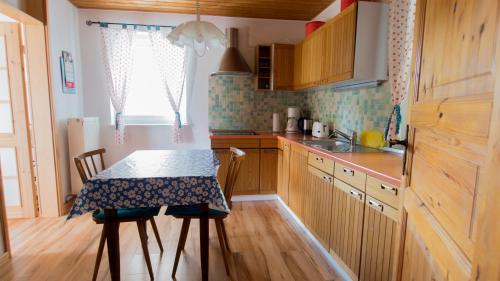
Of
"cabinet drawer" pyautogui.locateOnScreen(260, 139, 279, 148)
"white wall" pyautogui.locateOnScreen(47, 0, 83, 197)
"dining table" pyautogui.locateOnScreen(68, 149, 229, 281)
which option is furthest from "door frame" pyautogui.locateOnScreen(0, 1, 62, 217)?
"cabinet drawer" pyautogui.locateOnScreen(260, 139, 279, 148)

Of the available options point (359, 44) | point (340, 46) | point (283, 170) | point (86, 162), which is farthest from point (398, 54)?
point (86, 162)

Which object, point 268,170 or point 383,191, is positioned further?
point 268,170

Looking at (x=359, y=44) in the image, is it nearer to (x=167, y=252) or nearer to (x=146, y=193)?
(x=146, y=193)

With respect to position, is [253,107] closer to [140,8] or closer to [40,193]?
[140,8]

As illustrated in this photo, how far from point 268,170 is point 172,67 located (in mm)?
1856

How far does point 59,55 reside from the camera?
9.75ft

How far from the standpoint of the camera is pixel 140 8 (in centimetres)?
339

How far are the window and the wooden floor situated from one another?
147 cm

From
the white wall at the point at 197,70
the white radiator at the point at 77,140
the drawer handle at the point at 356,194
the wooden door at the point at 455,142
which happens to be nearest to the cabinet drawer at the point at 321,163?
the drawer handle at the point at 356,194

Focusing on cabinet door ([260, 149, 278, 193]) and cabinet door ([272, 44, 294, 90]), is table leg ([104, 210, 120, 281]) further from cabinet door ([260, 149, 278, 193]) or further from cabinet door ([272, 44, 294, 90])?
cabinet door ([272, 44, 294, 90])

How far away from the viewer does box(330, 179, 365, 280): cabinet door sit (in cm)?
171

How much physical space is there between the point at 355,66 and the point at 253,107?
186cm

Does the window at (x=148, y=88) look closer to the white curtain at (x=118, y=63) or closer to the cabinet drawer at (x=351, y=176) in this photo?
the white curtain at (x=118, y=63)

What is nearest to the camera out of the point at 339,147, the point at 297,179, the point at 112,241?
the point at 112,241
